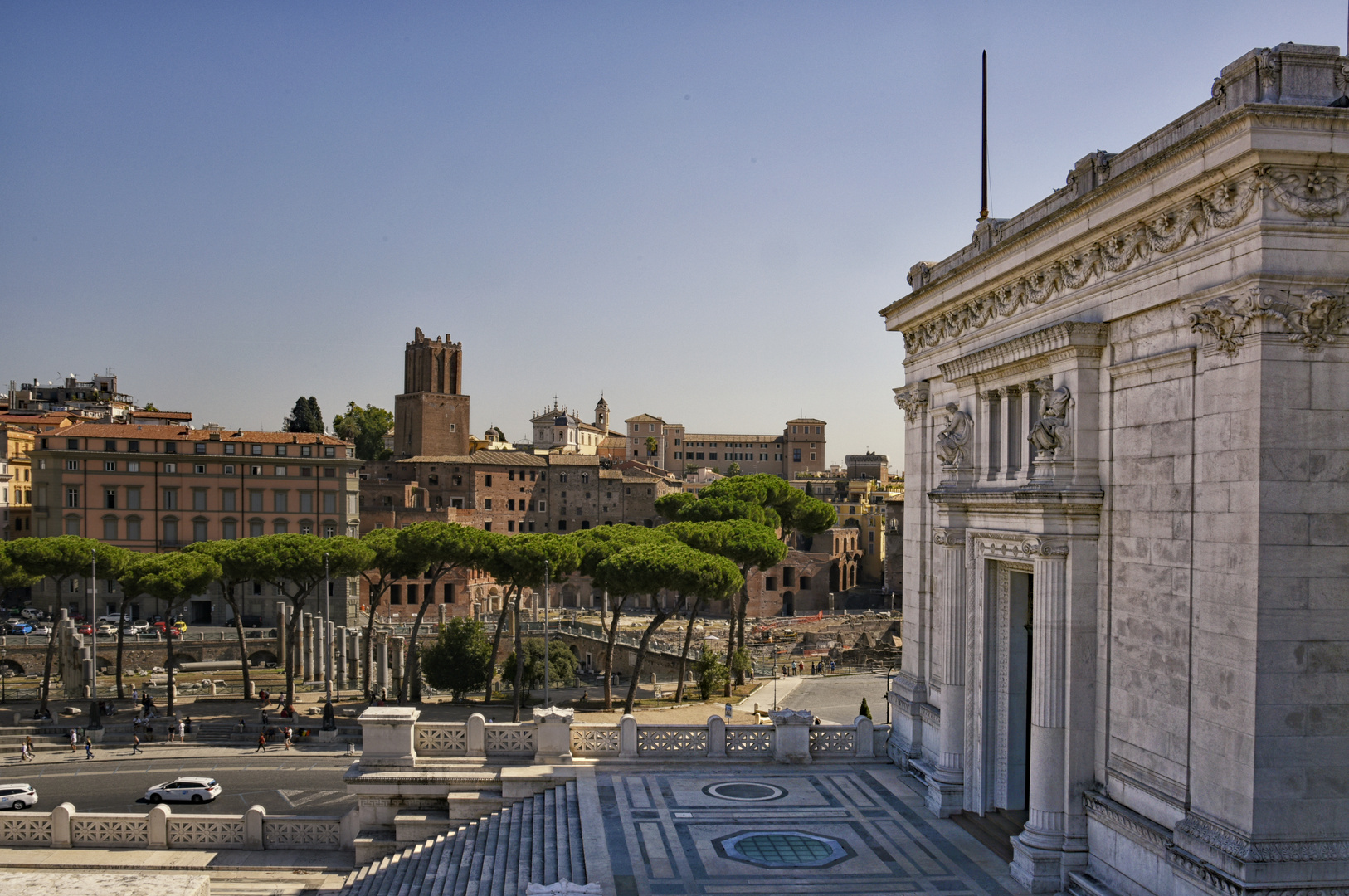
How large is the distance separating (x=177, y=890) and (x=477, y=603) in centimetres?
5725

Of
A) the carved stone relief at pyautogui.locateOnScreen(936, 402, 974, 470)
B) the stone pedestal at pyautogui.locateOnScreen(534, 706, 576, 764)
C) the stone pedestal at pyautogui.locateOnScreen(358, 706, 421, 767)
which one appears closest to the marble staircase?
the stone pedestal at pyautogui.locateOnScreen(534, 706, 576, 764)

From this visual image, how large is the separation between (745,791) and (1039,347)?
8.28 metres

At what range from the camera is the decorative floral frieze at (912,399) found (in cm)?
1730

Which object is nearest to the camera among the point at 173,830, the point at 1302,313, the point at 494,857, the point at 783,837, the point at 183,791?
the point at 1302,313

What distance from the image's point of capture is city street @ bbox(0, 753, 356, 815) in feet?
87.0

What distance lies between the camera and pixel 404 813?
54.1 feet

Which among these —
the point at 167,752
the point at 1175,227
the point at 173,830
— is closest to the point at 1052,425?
the point at 1175,227

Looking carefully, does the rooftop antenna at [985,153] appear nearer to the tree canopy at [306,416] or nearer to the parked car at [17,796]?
the parked car at [17,796]

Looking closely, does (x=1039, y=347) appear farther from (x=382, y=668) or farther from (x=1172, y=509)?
(x=382, y=668)

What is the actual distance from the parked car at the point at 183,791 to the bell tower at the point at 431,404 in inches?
2833

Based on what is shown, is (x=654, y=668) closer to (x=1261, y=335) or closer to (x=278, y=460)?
(x=278, y=460)

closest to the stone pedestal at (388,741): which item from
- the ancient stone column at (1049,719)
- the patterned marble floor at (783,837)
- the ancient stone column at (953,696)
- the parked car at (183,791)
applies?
the patterned marble floor at (783,837)

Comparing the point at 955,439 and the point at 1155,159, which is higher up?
the point at 1155,159

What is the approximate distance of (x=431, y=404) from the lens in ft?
327
